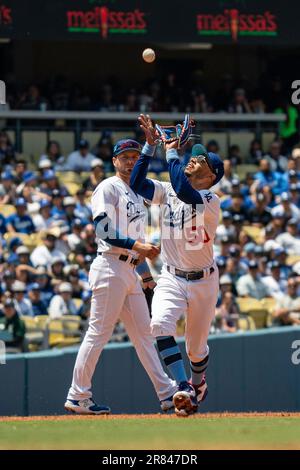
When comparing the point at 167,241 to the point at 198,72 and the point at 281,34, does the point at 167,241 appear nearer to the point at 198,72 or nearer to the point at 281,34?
the point at 281,34

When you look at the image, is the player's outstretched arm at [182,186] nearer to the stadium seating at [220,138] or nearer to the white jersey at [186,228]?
the white jersey at [186,228]

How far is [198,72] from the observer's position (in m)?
22.3

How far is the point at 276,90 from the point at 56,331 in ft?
31.0

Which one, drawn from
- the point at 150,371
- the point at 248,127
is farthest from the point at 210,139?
the point at 150,371

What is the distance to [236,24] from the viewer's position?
703 inches

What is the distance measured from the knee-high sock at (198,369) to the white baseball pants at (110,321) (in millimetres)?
157

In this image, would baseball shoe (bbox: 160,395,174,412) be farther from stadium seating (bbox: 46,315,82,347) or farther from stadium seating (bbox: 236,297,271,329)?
stadium seating (bbox: 236,297,271,329)

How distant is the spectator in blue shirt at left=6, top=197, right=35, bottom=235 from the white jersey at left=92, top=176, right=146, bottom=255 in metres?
6.73

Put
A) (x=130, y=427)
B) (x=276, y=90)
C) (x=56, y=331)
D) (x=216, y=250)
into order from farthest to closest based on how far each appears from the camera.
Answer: (x=276, y=90), (x=216, y=250), (x=56, y=331), (x=130, y=427)

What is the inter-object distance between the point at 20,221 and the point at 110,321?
7.15 meters

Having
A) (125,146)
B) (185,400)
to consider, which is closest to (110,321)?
(185,400)

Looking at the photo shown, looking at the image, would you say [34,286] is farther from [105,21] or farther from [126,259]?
[126,259]

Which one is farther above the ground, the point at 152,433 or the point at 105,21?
the point at 105,21
